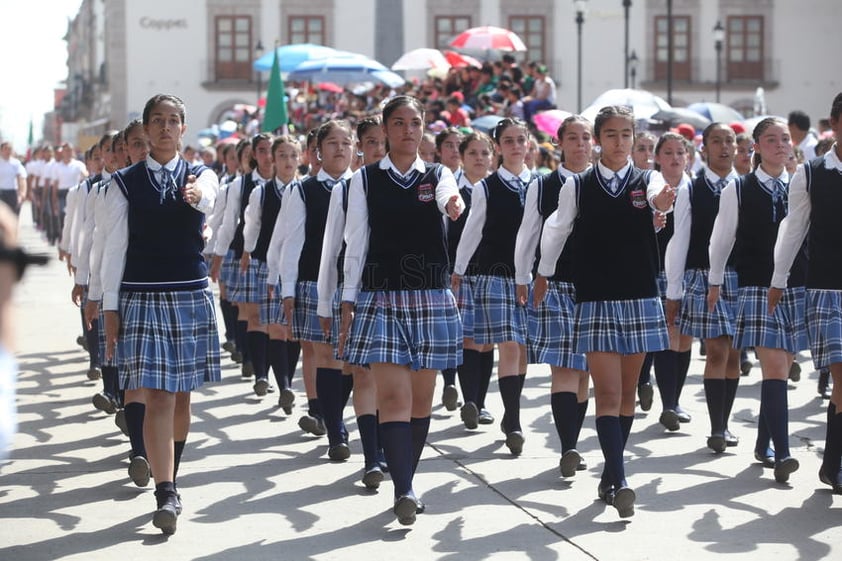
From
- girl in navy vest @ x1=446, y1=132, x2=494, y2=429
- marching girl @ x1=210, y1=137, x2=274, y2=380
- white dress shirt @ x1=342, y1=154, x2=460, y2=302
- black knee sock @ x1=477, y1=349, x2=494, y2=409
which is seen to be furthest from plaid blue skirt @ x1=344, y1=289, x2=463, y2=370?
marching girl @ x1=210, y1=137, x2=274, y2=380

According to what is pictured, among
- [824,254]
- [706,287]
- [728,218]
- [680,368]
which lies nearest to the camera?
[824,254]

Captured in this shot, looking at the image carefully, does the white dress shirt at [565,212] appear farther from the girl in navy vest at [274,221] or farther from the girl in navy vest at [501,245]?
the girl in navy vest at [274,221]

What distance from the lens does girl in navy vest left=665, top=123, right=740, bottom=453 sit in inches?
299

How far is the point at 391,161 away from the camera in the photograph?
6.16 m

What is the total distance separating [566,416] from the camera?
6.95 meters

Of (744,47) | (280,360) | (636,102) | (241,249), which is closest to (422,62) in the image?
(636,102)

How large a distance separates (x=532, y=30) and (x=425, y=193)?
151 feet

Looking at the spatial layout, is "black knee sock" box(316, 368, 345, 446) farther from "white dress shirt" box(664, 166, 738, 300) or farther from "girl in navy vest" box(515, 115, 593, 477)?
"white dress shirt" box(664, 166, 738, 300)

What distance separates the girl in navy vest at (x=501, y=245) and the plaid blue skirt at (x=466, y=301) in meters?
0.19

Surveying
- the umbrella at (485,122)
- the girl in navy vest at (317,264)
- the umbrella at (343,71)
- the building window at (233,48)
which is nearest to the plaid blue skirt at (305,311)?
the girl in navy vest at (317,264)

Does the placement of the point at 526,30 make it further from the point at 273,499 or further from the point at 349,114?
the point at 273,499

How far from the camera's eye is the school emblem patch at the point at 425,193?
6121 mm

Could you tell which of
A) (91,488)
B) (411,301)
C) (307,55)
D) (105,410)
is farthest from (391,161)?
(307,55)

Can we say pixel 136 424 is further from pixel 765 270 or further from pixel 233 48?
pixel 233 48
